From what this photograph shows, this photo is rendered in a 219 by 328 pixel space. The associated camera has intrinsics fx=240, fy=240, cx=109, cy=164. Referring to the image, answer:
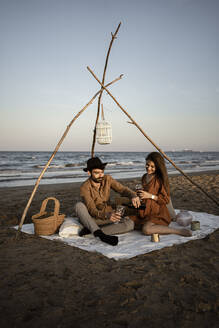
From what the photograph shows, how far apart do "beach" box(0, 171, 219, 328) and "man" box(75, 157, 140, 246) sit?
495mm

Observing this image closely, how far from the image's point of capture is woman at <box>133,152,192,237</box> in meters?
3.43

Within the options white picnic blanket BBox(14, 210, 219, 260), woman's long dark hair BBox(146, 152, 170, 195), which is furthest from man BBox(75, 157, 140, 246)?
woman's long dark hair BBox(146, 152, 170, 195)

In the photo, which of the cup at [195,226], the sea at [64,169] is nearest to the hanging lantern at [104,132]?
the cup at [195,226]

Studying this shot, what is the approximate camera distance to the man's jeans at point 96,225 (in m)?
3.37

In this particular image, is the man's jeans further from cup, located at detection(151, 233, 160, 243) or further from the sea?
the sea

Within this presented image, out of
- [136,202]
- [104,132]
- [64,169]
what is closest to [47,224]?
[136,202]

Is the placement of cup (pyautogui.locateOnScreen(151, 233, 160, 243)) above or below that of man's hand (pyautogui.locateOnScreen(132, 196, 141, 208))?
below

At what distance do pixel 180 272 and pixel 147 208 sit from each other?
50.2 inches

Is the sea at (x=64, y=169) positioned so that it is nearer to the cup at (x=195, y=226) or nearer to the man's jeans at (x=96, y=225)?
the man's jeans at (x=96, y=225)

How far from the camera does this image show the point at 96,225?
3.37 meters

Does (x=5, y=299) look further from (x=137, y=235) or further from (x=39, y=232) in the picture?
(x=137, y=235)

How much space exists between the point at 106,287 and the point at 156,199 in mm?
1737

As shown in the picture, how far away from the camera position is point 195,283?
2115 millimetres

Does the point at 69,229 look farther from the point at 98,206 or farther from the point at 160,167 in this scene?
the point at 160,167
